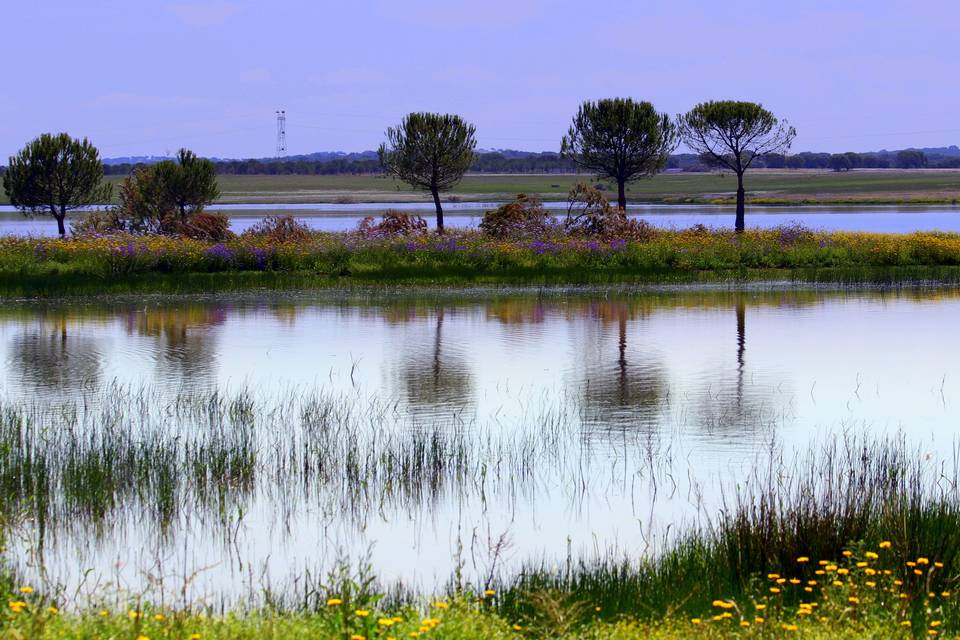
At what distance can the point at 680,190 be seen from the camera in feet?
529

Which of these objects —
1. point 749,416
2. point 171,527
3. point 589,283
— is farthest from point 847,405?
point 589,283

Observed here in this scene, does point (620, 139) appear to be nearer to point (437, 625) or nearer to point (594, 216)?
point (594, 216)

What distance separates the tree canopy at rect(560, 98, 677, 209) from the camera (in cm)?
5878

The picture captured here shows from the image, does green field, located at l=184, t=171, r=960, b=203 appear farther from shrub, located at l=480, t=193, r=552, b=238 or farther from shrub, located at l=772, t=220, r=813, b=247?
→ shrub, located at l=480, t=193, r=552, b=238

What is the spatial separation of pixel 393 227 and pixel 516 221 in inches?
174

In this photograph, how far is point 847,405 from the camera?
1730 centimetres

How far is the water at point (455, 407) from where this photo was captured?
11086 mm

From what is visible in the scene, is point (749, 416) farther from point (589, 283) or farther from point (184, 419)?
point (589, 283)

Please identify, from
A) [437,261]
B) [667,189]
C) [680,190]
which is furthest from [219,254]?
[667,189]

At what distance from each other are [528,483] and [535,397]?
527cm

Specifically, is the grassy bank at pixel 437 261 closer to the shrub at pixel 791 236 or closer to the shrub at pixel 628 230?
the shrub at pixel 791 236

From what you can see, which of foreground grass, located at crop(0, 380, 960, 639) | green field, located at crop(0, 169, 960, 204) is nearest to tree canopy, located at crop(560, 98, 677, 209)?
foreground grass, located at crop(0, 380, 960, 639)

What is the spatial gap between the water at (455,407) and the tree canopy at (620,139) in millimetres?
27783

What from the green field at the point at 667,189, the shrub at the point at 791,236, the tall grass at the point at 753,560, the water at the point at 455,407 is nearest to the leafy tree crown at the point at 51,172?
the water at the point at 455,407
